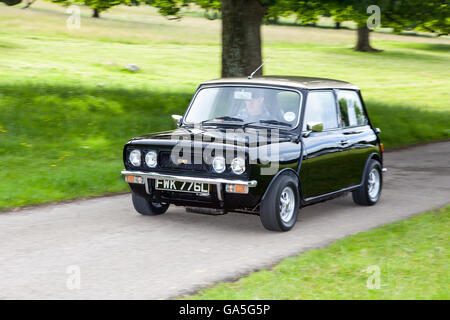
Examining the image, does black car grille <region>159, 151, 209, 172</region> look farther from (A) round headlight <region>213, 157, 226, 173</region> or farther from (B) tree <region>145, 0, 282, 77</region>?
(B) tree <region>145, 0, 282, 77</region>

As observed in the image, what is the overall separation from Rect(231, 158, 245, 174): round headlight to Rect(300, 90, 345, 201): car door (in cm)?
99

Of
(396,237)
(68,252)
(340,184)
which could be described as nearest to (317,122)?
(340,184)

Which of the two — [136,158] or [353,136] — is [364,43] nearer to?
[353,136]

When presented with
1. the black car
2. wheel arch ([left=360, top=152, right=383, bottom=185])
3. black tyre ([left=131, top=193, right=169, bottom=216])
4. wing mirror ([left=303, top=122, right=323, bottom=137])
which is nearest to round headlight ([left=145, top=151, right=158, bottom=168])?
the black car

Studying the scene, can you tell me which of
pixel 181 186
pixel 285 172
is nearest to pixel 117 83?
pixel 181 186

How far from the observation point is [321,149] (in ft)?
28.8

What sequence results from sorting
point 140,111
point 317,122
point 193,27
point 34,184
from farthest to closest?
point 193,27 < point 140,111 < point 34,184 < point 317,122

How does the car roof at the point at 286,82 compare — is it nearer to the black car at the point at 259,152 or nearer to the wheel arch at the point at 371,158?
the black car at the point at 259,152

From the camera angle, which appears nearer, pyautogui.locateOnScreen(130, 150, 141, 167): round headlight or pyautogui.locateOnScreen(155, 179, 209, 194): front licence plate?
pyautogui.locateOnScreen(155, 179, 209, 194): front licence plate

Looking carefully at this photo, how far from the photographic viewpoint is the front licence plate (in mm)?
7805

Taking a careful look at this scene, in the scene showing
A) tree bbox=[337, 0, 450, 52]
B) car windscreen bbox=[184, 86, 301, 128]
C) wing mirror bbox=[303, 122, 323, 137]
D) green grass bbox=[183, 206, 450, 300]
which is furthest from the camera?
tree bbox=[337, 0, 450, 52]
